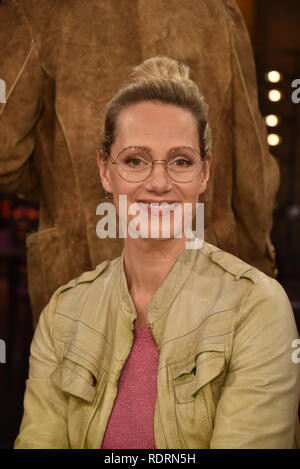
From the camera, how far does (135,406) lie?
1564 mm

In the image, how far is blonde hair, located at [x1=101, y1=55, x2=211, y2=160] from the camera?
157 centimetres

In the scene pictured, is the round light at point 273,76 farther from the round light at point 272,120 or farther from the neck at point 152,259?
the neck at point 152,259

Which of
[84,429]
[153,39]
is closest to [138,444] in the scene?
[84,429]

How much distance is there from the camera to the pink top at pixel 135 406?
5.09ft

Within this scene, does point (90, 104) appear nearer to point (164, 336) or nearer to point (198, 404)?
point (164, 336)

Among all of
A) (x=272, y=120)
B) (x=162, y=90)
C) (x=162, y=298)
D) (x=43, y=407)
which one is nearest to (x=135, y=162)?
(x=162, y=90)

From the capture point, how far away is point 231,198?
2141mm

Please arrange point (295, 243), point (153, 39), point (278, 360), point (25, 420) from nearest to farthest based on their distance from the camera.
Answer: point (278, 360) < point (25, 420) < point (153, 39) < point (295, 243)

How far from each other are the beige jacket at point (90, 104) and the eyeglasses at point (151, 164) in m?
0.38

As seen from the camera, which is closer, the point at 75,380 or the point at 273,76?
the point at 75,380

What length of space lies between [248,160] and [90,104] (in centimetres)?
42

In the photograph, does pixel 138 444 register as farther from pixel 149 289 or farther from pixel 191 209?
pixel 191 209
